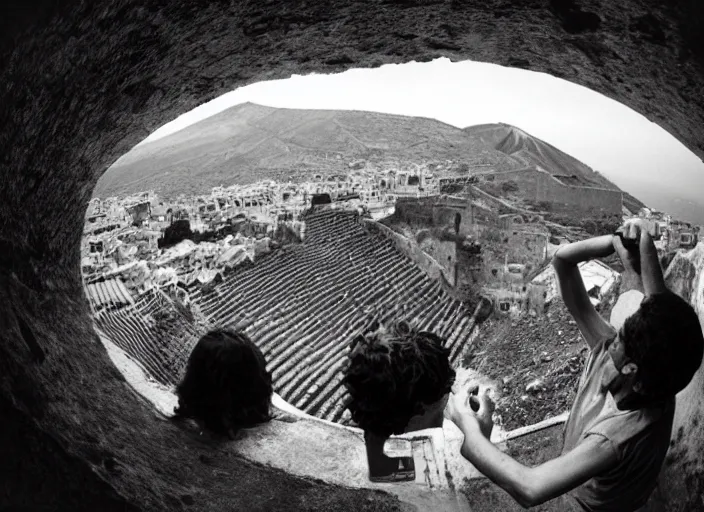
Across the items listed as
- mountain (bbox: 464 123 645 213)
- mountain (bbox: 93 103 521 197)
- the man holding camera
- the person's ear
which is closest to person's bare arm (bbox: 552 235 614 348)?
the man holding camera

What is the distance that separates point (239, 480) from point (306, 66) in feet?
6.27

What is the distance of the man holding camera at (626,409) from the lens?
4.33 feet

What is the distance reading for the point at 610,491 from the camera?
4.77 feet

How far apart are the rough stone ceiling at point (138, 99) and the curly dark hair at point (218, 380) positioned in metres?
0.20

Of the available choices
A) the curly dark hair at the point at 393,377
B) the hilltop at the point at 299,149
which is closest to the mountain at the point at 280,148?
the hilltop at the point at 299,149

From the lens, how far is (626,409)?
139cm

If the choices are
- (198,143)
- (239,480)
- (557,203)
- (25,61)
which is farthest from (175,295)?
(198,143)

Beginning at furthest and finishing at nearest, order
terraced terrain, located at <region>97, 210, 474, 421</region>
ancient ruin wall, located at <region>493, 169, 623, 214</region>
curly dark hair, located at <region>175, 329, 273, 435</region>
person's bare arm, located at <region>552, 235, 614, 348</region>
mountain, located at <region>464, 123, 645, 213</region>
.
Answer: mountain, located at <region>464, 123, 645, 213</region> → ancient ruin wall, located at <region>493, 169, 623, 214</region> → terraced terrain, located at <region>97, 210, 474, 421</region> → curly dark hair, located at <region>175, 329, 273, 435</region> → person's bare arm, located at <region>552, 235, 614, 348</region>

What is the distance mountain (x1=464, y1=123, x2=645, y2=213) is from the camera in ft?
37.6

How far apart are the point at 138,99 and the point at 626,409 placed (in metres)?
2.12

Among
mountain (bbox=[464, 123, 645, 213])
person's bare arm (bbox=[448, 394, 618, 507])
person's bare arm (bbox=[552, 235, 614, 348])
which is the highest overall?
mountain (bbox=[464, 123, 645, 213])

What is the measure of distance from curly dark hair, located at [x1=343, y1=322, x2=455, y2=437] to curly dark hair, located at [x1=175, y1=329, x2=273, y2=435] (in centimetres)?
60

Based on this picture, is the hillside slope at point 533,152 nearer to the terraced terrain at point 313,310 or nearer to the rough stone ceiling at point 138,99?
the terraced terrain at point 313,310

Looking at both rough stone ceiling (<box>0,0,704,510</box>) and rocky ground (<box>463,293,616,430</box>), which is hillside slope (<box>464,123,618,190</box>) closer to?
rocky ground (<box>463,293,616,430</box>)
